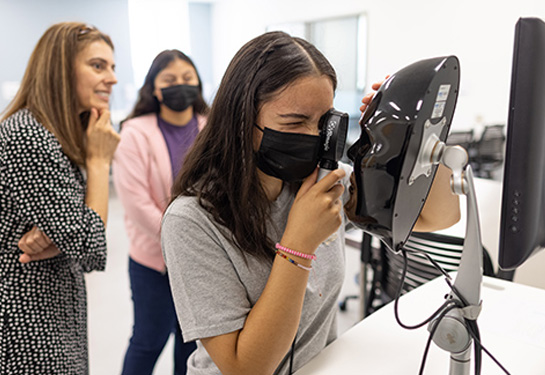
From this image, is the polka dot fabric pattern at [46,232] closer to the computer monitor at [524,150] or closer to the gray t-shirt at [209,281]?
the gray t-shirt at [209,281]

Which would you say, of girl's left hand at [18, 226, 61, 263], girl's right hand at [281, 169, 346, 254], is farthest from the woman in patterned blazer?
girl's right hand at [281, 169, 346, 254]

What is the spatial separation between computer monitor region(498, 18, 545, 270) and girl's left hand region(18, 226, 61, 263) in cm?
106

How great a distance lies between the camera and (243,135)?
884 mm

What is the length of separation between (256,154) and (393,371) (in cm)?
52

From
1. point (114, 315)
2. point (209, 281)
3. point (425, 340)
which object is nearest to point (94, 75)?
point (209, 281)

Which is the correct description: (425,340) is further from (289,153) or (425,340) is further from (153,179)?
(153,179)

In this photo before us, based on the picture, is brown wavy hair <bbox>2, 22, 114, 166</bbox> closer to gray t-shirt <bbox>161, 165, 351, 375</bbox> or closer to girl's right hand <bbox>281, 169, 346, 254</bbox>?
gray t-shirt <bbox>161, 165, 351, 375</bbox>

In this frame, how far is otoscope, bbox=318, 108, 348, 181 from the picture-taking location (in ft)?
2.77

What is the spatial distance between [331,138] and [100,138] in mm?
860

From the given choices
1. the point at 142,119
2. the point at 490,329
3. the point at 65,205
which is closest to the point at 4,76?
the point at 142,119

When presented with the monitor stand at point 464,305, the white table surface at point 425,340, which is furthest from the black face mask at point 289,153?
the white table surface at point 425,340

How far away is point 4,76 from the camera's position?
19.3ft

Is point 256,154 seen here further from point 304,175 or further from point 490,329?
point 490,329

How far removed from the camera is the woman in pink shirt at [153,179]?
1.77 meters
